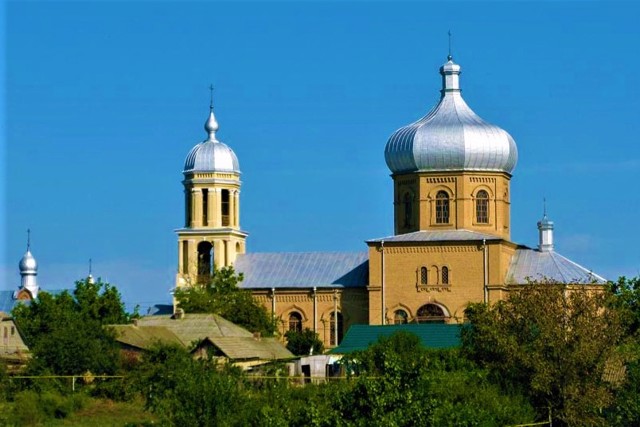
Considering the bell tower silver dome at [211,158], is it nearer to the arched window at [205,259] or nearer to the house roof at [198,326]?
the arched window at [205,259]

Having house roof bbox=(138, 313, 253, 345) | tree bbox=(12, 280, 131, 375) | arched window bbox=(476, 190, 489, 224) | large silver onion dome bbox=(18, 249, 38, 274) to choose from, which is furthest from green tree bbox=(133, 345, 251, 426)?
large silver onion dome bbox=(18, 249, 38, 274)

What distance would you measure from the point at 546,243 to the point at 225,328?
1274 centimetres

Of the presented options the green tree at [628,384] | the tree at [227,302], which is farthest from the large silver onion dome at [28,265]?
the green tree at [628,384]

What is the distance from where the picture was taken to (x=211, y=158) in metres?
72.7

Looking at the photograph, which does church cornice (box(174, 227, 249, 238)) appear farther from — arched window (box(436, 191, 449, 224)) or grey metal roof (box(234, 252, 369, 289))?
arched window (box(436, 191, 449, 224))

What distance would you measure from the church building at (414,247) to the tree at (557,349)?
2236 centimetres

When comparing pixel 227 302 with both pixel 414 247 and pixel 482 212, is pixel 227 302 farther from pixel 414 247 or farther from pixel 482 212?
pixel 482 212

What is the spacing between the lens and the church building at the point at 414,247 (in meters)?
65.8

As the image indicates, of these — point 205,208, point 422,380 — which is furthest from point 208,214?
point 422,380

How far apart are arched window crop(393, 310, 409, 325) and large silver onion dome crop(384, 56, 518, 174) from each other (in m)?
4.84

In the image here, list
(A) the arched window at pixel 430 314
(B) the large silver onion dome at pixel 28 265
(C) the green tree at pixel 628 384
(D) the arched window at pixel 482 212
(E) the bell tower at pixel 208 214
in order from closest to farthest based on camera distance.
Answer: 1. (C) the green tree at pixel 628 384
2. (A) the arched window at pixel 430 314
3. (D) the arched window at pixel 482 212
4. (E) the bell tower at pixel 208 214
5. (B) the large silver onion dome at pixel 28 265

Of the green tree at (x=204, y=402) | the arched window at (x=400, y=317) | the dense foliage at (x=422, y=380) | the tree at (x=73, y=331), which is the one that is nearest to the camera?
the dense foliage at (x=422, y=380)

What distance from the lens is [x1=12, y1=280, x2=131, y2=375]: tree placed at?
50.6m

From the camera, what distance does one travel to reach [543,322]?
41156 millimetres
